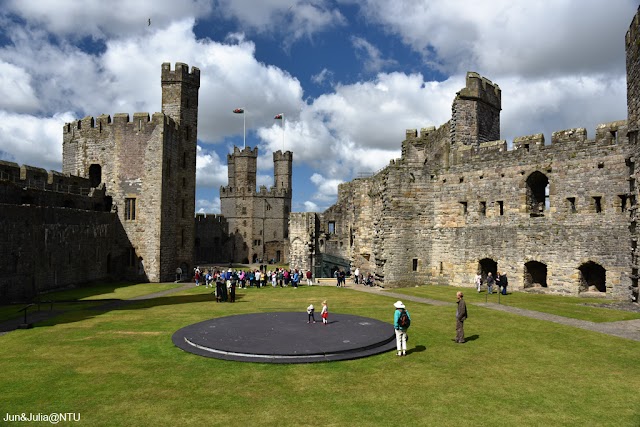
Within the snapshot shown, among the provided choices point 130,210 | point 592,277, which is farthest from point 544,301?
point 130,210

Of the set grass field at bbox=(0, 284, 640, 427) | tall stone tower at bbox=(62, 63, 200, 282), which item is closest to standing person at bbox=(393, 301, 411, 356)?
grass field at bbox=(0, 284, 640, 427)

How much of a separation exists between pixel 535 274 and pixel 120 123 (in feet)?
105

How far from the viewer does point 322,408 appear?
26.8 feet

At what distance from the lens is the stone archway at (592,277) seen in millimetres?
23542

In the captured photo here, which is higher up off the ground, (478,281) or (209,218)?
(209,218)

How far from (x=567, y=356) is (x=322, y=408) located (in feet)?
23.6

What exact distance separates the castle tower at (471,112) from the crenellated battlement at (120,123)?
22.0m

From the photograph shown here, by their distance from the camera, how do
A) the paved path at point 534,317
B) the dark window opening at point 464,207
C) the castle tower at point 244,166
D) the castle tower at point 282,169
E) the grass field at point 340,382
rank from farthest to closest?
the castle tower at point 282,169, the castle tower at point 244,166, the dark window opening at point 464,207, the paved path at point 534,317, the grass field at point 340,382

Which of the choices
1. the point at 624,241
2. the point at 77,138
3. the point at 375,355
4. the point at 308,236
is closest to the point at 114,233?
the point at 77,138

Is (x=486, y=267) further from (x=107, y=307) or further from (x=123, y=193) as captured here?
(x=123, y=193)

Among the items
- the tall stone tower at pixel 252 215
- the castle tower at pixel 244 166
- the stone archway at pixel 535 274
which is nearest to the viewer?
the stone archway at pixel 535 274

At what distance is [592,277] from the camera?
24078 millimetres

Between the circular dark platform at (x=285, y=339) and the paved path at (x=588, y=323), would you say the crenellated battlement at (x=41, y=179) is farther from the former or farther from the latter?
the paved path at (x=588, y=323)

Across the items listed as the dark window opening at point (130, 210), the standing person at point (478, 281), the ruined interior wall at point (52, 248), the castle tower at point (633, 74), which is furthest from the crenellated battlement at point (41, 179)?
the castle tower at point (633, 74)
